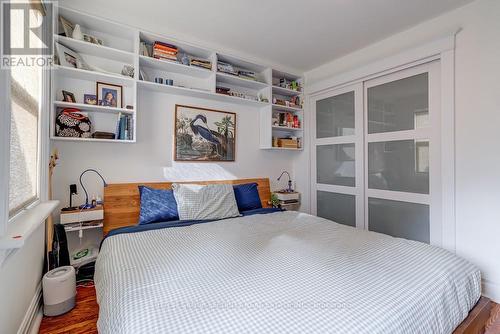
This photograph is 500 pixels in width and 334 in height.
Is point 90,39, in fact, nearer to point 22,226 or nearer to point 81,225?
point 81,225

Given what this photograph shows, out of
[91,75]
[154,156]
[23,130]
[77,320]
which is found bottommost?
[77,320]

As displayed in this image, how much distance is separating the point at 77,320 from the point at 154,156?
1.56 m

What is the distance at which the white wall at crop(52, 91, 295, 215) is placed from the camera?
2.21m

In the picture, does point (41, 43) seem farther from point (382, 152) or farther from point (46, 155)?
point (382, 152)

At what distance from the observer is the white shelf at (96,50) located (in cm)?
203

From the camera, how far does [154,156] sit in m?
2.62

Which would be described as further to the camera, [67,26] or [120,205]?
[120,205]

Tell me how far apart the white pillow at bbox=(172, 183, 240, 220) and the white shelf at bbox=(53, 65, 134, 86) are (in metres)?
1.15

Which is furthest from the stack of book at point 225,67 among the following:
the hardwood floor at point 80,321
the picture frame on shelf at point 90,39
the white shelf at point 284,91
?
the hardwood floor at point 80,321

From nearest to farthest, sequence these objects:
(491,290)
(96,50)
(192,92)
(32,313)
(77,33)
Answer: (32,313), (491,290), (77,33), (96,50), (192,92)

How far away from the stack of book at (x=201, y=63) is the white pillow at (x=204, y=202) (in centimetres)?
140

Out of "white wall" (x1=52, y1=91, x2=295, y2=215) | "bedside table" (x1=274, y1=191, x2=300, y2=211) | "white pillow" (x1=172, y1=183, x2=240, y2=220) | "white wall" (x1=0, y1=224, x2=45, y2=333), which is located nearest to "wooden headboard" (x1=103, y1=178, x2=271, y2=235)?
"white wall" (x1=52, y1=91, x2=295, y2=215)

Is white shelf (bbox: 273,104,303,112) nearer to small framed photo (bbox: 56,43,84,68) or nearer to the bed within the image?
the bed

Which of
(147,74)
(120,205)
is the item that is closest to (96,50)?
(147,74)
